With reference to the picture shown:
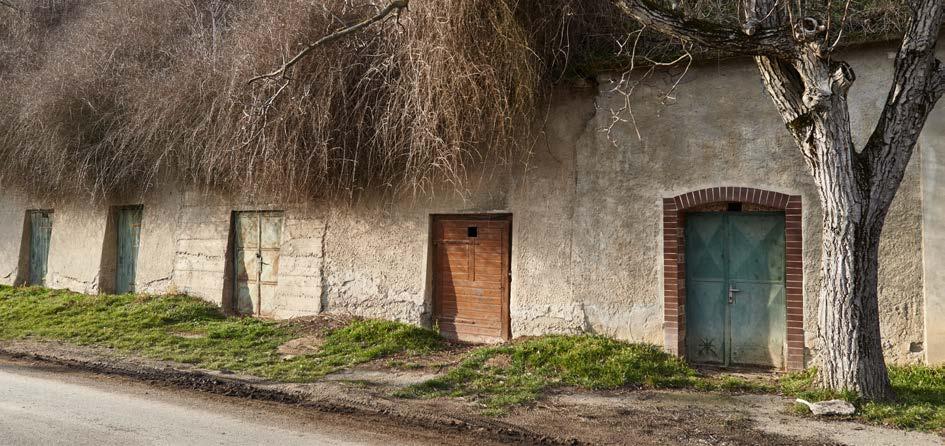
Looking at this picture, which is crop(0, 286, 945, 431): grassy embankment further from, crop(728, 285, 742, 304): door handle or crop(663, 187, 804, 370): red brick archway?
crop(728, 285, 742, 304): door handle

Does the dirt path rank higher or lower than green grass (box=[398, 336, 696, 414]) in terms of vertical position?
lower

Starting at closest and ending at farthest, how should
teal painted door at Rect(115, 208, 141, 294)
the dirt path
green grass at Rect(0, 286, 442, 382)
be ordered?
the dirt path → green grass at Rect(0, 286, 442, 382) → teal painted door at Rect(115, 208, 141, 294)

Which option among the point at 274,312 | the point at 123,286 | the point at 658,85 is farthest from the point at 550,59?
the point at 123,286

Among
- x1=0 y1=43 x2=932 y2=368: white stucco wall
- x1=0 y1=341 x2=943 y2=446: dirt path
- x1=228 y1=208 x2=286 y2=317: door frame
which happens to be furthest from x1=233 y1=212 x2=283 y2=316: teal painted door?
x1=0 y1=341 x2=943 y2=446: dirt path

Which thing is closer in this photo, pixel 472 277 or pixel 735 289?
pixel 735 289

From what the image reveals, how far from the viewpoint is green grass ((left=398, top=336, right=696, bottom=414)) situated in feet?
21.8

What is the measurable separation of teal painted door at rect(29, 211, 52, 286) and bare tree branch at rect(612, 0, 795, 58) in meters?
13.9

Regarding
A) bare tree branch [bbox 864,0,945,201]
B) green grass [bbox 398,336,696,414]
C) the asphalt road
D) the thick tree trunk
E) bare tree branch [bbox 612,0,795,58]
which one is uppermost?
bare tree branch [bbox 612,0,795,58]

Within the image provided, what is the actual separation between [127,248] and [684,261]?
10.6 metres

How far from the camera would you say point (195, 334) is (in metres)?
9.81

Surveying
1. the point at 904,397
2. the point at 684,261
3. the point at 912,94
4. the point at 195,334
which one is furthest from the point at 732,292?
the point at 195,334

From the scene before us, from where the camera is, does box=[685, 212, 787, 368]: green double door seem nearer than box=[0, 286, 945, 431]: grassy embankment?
No

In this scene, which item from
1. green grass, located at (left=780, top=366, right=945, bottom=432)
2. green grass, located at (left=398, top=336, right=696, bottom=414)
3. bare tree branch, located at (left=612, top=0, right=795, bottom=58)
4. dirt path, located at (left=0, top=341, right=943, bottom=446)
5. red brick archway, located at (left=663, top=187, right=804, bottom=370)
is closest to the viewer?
dirt path, located at (left=0, top=341, right=943, bottom=446)

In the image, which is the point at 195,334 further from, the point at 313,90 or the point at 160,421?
the point at 160,421
